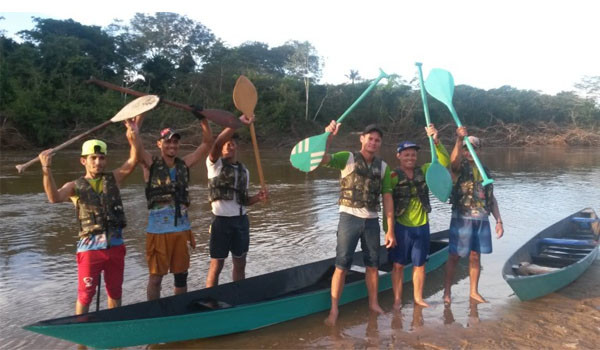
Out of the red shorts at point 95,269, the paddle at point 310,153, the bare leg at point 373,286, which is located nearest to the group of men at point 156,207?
the red shorts at point 95,269

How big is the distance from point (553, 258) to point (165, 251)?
466cm

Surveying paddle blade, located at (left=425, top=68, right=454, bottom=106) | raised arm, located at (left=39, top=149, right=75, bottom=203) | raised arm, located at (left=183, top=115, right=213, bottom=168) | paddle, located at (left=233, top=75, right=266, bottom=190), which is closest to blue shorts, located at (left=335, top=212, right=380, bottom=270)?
paddle, located at (left=233, top=75, right=266, bottom=190)

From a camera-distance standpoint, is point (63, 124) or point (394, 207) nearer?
point (394, 207)

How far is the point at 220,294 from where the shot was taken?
13.5ft

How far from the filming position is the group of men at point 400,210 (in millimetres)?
4164

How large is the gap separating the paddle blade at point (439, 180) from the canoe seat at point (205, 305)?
217 centimetres

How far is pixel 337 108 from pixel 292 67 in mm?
5682

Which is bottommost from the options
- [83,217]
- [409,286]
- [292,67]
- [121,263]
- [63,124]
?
[409,286]

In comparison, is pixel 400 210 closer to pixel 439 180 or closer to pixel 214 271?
pixel 439 180

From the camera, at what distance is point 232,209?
4246 mm

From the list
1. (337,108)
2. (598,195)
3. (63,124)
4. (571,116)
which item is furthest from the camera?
(571,116)

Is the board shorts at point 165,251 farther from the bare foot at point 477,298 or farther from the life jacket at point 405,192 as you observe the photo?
the bare foot at point 477,298

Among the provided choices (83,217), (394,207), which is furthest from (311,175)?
(83,217)

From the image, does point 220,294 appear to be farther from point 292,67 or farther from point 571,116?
point 571,116
